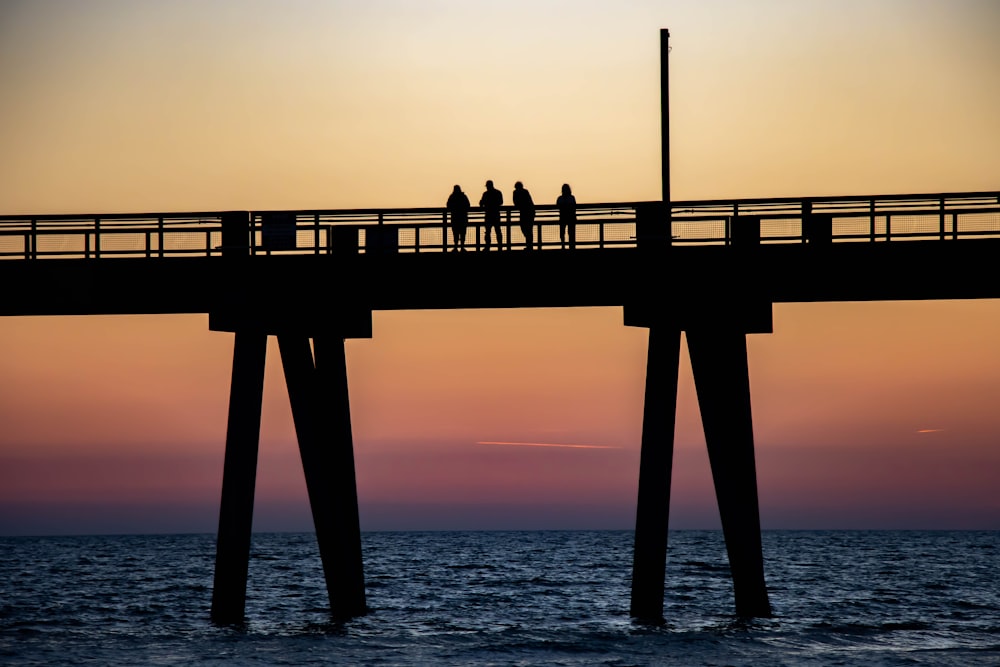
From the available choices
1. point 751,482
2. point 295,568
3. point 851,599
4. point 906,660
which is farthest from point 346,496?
point 295,568

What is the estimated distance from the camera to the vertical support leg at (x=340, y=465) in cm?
3045

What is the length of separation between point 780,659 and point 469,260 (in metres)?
10.6

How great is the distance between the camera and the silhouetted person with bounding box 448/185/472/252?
2780 cm

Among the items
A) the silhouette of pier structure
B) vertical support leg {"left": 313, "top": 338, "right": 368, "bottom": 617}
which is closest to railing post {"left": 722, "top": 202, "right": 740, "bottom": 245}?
the silhouette of pier structure

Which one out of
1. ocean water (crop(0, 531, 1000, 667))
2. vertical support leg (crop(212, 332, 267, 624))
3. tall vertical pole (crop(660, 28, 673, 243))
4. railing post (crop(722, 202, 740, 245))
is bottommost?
ocean water (crop(0, 531, 1000, 667))

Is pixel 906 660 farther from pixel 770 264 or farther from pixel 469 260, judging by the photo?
pixel 469 260

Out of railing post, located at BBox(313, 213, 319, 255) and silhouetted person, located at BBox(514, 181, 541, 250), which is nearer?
silhouetted person, located at BBox(514, 181, 541, 250)

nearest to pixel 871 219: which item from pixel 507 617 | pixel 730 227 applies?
pixel 730 227

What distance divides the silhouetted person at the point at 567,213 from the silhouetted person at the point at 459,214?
2.03 m

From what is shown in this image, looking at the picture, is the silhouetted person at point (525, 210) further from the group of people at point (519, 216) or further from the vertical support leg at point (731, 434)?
the vertical support leg at point (731, 434)

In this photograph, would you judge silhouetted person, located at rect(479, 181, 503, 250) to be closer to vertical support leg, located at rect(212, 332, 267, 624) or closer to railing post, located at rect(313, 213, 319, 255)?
railing post, located at rect(313, 213, 319, 255)

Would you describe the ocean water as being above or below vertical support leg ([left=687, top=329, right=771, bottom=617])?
below

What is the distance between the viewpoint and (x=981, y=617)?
4091 centimetres

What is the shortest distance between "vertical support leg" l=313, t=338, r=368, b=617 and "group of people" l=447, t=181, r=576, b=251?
460 cm
